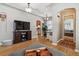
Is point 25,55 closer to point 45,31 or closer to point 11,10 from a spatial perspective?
point 45,31

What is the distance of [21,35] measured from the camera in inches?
90.8

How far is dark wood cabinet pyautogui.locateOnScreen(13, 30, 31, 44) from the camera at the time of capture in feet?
7.13

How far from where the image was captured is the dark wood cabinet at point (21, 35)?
7.13ft

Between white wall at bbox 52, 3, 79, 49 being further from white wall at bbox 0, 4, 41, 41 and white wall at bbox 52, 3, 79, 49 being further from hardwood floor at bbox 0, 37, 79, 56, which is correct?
white wall at bbox 0, 4, 41, 41

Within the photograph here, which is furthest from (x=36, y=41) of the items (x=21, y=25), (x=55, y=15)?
(x=55, y=15)

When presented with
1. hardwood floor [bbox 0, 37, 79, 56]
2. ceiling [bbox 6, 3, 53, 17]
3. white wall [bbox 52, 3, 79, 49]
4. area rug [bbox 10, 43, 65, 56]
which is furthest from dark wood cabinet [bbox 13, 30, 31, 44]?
white wall [bbox 52, 3, 79, 49]

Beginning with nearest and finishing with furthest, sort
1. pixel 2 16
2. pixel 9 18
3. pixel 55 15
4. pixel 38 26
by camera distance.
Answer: pixel 2 16 < pixel 9 18 < pixel 55 15 < pixel 38 26

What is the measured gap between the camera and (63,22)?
87.4 inches

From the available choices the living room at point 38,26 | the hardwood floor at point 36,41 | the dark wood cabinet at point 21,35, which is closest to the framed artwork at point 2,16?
the living room at point 38,26

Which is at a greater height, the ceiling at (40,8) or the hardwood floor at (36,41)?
the ceiling at (40,8)

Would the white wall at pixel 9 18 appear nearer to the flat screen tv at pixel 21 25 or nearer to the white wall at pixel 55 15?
the flat screen tv at pixel 21 25

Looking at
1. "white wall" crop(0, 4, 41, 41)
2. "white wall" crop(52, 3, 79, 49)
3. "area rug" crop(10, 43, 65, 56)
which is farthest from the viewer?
"white wall" crop(52, 3, 79, 49)

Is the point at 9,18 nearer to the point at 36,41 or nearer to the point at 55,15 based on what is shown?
the point at 36,41

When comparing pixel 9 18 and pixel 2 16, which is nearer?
pixel 2 16
